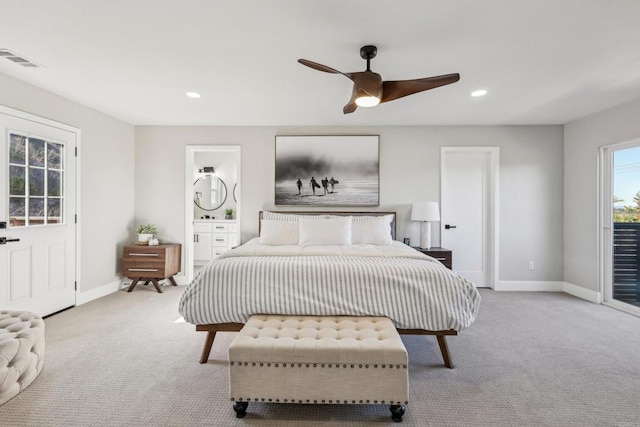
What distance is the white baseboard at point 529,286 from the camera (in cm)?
451

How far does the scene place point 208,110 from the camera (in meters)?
3.94

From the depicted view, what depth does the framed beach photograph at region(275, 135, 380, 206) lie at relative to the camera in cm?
461

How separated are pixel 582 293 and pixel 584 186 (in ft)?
4.72

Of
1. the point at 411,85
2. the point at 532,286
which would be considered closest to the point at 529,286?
the point at 532,286

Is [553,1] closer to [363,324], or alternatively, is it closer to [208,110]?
[363,324]

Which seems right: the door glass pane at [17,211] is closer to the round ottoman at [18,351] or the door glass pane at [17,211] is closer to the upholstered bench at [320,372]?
the round ottoman at [18,351]

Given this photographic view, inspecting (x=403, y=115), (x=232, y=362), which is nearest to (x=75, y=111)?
(x=232, y=362)

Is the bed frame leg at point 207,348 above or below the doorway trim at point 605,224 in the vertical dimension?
below

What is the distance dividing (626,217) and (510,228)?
123cm

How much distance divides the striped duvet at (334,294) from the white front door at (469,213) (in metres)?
2.52

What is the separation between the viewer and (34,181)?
10.5 feet

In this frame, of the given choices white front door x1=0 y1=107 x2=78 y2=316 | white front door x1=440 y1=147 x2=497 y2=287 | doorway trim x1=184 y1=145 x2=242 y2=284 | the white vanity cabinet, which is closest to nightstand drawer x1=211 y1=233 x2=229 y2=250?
the white vanity cabinet

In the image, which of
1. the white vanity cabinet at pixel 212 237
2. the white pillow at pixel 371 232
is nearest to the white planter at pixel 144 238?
the white vanity cabinet at pixel 212 237

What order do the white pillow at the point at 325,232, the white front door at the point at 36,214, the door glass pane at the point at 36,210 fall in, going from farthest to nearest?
the white pillow at the point at 325,232, the door glass pane at the point at 36,210, the white front door at the point at 36,214
